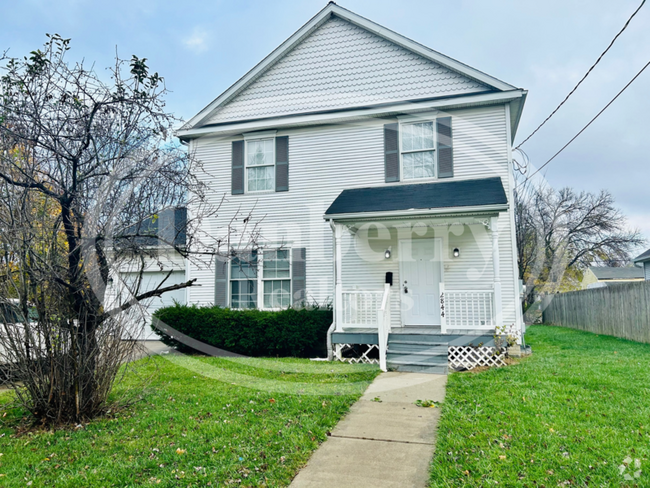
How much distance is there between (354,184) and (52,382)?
297 inches

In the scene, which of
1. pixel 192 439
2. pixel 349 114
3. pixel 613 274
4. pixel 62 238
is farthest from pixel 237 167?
pixel 613 274

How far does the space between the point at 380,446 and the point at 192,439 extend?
6.19 feet

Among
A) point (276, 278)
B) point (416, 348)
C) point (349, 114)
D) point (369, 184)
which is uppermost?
point (349, 114)

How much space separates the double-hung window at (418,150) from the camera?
1034 cm

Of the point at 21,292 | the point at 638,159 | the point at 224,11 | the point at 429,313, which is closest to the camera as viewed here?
the point at 21,292

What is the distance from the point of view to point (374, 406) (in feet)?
18.8

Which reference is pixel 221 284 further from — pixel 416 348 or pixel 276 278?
pixel 416 348

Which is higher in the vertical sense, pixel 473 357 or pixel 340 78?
pixel 340 78

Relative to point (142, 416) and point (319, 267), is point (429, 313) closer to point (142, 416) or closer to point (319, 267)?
point (319, 267)

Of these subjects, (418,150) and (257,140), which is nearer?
(418,150)

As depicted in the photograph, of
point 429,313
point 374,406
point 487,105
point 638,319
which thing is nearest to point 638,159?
point 638,319

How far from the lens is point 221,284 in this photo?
37.0 feet

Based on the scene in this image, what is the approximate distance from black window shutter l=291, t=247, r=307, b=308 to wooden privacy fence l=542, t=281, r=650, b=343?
26.5 feet

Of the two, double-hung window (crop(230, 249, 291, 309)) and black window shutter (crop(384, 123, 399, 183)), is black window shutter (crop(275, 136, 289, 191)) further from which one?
black window shutter (crop(384, 123, 399, 183))
